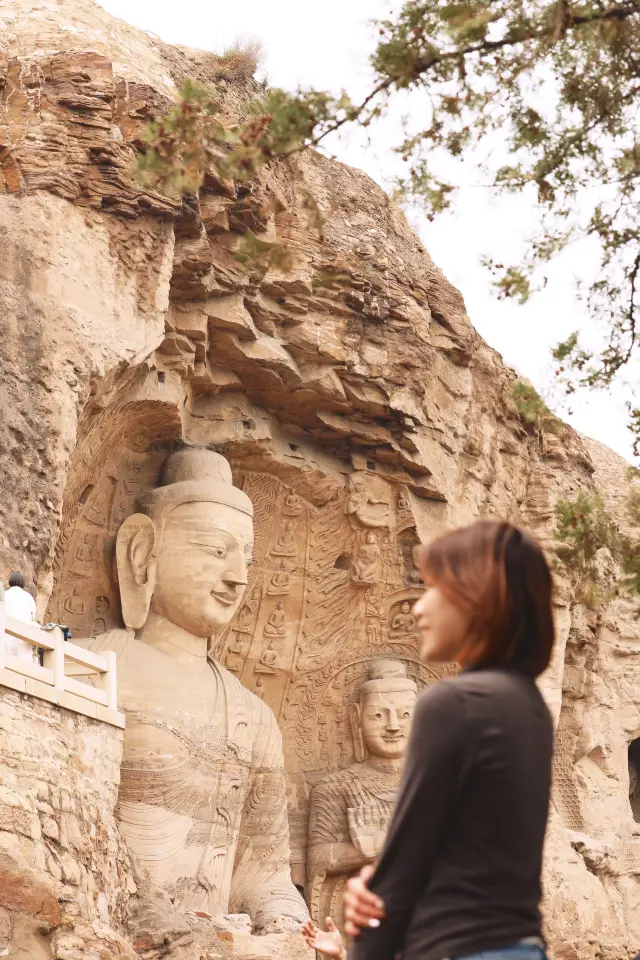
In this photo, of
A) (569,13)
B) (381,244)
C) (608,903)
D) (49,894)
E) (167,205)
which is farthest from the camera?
(608,903)

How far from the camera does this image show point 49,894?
5.55m

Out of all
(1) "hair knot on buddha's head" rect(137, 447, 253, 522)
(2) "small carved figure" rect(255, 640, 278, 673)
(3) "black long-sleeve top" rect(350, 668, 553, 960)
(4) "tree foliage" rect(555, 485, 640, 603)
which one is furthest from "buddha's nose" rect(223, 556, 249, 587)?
(3) "black long-sleeve top" rect(350, 668, 553, 960)

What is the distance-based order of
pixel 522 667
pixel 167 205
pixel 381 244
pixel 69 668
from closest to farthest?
pixel 522 667, pixel 69 668, pixel 167 205, pixel 381 244

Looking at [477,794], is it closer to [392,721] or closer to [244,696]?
[244,696]

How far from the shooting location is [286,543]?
10242 millimetres

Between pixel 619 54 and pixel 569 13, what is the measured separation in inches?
13.0

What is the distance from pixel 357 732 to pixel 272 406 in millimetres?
2580

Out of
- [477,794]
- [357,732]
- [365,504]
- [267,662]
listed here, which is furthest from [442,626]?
[357,732]

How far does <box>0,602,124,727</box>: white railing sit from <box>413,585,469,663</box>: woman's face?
3.90 m

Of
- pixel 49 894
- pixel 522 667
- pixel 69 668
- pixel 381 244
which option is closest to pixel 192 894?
pixel 69 668

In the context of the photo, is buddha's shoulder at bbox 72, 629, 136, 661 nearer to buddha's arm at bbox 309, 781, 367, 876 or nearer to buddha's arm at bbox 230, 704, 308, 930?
buddha's arm at bbox 230, 704, 308, 930

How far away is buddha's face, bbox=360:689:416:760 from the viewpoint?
33.7ft

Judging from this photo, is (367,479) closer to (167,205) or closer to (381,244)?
(381,244)

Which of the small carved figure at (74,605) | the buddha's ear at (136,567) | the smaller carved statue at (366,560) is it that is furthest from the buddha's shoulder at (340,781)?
the small carved figure at (74,605)
